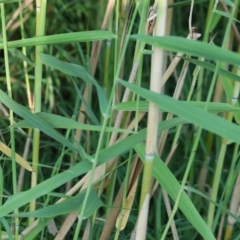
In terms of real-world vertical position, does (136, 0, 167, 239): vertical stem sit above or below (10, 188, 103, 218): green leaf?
above

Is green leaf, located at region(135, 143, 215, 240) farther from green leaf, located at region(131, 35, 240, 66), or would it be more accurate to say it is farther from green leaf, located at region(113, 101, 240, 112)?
green leaf, located at region(131, 35, 240, 66)

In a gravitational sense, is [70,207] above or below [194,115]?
below

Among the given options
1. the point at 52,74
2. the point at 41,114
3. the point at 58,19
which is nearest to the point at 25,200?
the point at 41,114

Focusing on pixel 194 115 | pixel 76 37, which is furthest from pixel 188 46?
pixel 76 37

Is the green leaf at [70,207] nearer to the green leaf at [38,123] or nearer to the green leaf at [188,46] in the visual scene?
the green leaf at [38,123]

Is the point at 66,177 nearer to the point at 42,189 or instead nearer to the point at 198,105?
the point at 42,189

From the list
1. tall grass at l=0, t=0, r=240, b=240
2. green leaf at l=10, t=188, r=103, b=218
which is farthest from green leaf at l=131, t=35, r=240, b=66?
green leaf at l=10, t=188, r=103, b=218

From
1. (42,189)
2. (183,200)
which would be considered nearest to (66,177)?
(42,189)

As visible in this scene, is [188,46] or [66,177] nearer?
[188,46]

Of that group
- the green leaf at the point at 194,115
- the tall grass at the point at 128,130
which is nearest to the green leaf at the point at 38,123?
the tall grass at the point at 128,130

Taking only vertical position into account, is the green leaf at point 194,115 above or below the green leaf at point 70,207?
above

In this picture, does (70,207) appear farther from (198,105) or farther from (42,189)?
(198,105)
